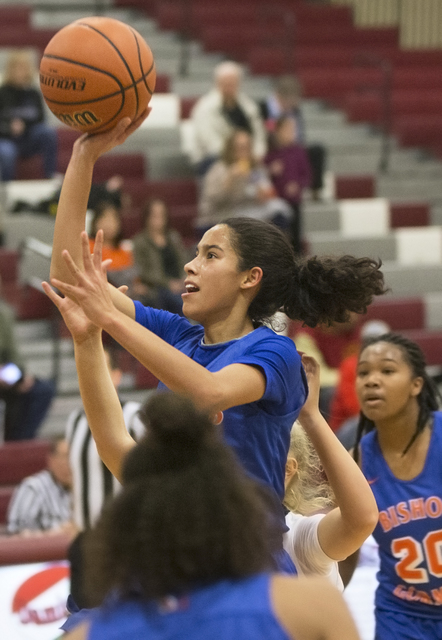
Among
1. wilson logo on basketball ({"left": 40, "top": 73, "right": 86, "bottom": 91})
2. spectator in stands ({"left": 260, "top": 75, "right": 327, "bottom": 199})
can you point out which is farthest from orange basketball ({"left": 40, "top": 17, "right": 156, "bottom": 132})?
spectator in stands ({"left": 260, "top": 75, "right": 327, "bottom": 199})

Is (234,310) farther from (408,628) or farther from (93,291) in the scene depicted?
(408,628)

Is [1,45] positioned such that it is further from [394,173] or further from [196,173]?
[394,173]

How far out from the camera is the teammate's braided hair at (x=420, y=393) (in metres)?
3.56

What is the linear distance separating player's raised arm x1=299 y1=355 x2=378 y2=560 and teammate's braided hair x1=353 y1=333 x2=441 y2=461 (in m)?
0.95

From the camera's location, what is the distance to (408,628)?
332 centimetres

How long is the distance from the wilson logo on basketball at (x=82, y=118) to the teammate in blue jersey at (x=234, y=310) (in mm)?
38

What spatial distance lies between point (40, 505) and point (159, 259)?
6.71 feet

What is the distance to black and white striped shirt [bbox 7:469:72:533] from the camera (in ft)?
17.4

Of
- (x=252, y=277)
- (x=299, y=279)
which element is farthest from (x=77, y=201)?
(x=299, y=279)

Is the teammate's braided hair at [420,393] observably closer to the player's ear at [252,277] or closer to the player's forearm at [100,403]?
the player's ear at [252,277]

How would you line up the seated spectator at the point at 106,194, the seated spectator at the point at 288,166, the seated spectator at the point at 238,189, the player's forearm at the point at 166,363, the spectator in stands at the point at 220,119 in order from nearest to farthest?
the player's forearm at the point at 166,363 → the seated spectator at the point at 106,194 → the seated spectator at the point at 238,189 → the spectator in stands at the point at 220,119 → the seated spectator at the point at 288,166

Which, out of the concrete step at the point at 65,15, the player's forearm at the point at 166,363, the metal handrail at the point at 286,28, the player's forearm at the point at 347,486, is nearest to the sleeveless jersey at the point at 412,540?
the player's forearm at the point at 347,486

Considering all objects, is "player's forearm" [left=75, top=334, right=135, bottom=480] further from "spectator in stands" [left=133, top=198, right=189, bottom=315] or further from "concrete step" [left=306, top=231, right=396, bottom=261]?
"concrete step" [left=306, top=231, right=396, bottom=261]

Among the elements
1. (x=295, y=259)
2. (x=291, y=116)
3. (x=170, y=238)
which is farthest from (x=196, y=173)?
(x=295, y=259)
